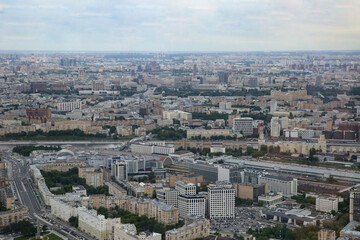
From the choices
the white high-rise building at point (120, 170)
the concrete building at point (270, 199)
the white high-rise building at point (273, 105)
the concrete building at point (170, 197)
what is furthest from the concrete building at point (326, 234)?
the white high-rise building at point (273, 105)

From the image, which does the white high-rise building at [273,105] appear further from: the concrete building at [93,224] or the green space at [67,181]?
the concrete building at [93,224]

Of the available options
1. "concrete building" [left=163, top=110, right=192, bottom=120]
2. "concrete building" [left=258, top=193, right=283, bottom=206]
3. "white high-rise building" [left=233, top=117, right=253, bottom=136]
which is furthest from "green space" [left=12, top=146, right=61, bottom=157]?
"concrete building" [left=258, top=193, right=283, bottom=206]

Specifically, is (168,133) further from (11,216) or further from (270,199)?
(11,216)

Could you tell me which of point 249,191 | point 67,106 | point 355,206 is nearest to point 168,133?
point 249,191

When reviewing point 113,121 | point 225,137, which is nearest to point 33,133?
point 113,121

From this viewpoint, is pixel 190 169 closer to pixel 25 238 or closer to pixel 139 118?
pixel 25 238

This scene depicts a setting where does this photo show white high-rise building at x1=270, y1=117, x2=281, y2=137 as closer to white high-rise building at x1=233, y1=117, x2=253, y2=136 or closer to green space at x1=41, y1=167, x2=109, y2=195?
white high-rise building at x1=233, y1=117, x2=253, y2=136
